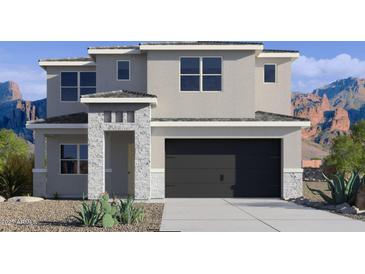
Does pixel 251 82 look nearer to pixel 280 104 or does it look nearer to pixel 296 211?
pixel 280 104

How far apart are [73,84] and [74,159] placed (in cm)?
325

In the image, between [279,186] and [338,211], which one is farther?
[279,186]

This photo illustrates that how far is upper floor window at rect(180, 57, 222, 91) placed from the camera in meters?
24.1

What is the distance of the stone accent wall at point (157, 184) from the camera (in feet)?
77.0

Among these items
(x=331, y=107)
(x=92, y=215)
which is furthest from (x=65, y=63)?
(x=331, y=107)

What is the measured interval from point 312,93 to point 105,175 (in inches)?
5395

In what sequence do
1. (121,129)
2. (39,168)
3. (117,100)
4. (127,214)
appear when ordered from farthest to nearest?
(39,168) → (121,129) → (117,100) → (127,214)

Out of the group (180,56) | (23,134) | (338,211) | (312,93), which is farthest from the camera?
(312,93)

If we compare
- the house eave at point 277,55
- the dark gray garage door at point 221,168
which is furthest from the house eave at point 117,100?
the house eave at point 277,55

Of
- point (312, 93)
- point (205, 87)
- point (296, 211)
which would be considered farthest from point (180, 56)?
point (312, 93)

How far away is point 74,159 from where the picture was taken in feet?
84.9

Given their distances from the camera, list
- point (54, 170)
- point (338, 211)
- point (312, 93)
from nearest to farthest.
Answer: point (338, 211), point (54, 170), point (312, 93)

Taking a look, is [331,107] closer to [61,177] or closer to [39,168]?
[61,177]

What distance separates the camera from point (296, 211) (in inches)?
727
